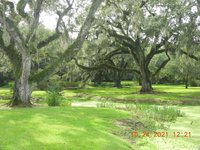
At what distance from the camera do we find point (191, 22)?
30.0 metres

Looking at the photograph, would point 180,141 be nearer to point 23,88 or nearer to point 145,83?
point 23,88

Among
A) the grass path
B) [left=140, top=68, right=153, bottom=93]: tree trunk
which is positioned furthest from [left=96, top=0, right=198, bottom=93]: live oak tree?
the grass path

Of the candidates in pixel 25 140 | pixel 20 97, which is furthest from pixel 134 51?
pixel 25 140

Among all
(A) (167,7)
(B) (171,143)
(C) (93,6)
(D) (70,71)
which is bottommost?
(B) (171,143)

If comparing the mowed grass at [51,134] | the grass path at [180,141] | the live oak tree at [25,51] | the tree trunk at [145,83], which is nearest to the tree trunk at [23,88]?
the live oak tree at [25,51]

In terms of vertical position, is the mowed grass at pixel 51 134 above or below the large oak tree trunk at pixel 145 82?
below

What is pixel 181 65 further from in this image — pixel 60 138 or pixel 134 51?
pixel 60 138

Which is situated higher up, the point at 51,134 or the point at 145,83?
the point at 145,83

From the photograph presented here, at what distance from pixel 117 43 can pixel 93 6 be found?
19.9m
